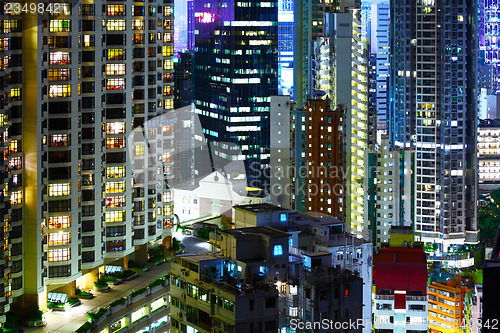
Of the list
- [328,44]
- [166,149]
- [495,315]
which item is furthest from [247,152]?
[495,315]

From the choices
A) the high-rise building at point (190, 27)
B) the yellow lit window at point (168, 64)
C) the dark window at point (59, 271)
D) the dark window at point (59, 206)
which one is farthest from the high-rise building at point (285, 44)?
the dark window at point (59, 271)

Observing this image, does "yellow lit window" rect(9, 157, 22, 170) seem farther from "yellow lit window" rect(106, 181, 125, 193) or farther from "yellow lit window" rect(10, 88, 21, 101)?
"yellow lit window" rect(106, 181, 125, 193)

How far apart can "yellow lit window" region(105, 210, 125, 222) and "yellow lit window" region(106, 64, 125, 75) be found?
4.60 metres

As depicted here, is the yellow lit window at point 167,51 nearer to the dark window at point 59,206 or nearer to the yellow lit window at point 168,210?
the yellow lit window at point 168,210

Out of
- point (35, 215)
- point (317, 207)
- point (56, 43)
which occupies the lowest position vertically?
point (317, 207)

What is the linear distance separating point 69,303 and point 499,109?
224ft

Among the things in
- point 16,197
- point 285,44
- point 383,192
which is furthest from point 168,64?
point 285,44

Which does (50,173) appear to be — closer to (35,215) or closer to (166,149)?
(35,215)

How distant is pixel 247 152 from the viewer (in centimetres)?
6931

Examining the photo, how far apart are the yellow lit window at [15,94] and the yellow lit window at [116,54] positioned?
20.4ft

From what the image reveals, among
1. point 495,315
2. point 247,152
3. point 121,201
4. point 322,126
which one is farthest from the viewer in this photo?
point 247,152

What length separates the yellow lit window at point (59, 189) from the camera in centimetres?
3120

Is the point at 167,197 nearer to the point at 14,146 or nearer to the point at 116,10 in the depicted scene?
the point at 116,10

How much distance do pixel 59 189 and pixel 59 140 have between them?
1462mm
